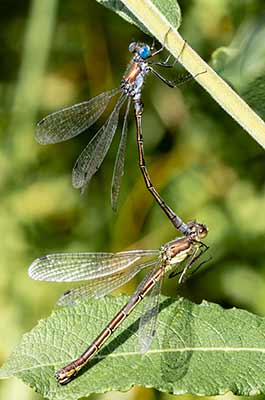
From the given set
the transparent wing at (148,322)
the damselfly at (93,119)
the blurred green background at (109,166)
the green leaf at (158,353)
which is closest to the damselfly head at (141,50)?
the damselfly at (93,119)

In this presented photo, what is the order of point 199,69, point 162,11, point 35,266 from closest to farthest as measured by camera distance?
point 199,69 < point 162,11 < point 35,266

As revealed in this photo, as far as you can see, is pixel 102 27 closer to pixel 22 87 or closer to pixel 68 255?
pixel 22 87

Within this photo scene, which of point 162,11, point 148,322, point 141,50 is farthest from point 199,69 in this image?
point 141,50

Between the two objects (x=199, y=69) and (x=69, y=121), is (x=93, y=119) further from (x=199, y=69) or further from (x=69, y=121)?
(x=199, y=69)

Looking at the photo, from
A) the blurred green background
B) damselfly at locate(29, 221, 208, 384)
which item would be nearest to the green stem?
damselfly at locate(29, 221, 208, 384)

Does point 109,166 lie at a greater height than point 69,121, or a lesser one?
greater

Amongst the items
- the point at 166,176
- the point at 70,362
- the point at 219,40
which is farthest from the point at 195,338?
the point at 219,40
